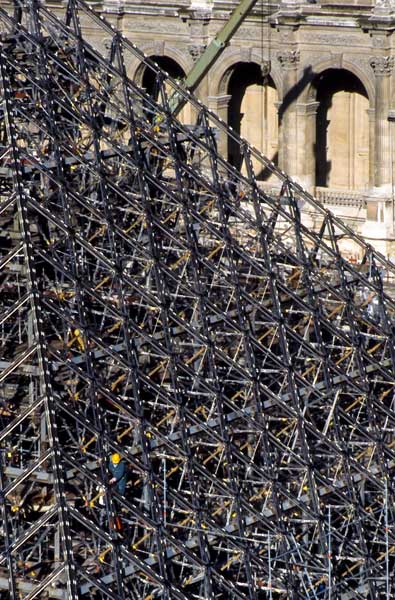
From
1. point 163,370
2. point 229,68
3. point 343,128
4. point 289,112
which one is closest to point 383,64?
point 343,128

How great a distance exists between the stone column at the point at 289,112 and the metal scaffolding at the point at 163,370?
28792mm

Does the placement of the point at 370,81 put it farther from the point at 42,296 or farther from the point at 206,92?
the point at 42,296

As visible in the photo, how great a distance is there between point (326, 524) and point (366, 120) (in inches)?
1736

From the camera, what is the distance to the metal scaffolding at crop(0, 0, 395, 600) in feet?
299

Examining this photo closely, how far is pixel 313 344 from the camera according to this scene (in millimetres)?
101625

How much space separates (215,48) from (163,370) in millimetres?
40876

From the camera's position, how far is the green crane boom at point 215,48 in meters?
136

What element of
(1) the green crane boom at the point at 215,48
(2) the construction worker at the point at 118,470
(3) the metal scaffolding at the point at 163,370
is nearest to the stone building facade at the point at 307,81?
(1) the green crane boom at the point at 215,48

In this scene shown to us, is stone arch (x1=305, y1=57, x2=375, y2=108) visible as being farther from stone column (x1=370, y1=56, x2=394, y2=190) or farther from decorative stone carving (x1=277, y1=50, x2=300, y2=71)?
decorative stone carving (x1=277, y1=50, x2=300, y2=71)

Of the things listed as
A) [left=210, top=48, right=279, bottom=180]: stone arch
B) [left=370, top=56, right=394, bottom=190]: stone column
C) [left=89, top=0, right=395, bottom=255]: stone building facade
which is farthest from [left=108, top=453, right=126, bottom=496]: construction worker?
[left=210, top=48, right=279, bottom=180]: stone arch

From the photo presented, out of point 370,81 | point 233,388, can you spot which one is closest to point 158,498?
point 233,388

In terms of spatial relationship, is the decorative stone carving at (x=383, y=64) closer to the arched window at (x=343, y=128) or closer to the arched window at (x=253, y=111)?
the arched window at (x=343, y=128)

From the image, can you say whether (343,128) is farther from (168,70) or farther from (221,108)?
(168,70)

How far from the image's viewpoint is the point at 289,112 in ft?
449
